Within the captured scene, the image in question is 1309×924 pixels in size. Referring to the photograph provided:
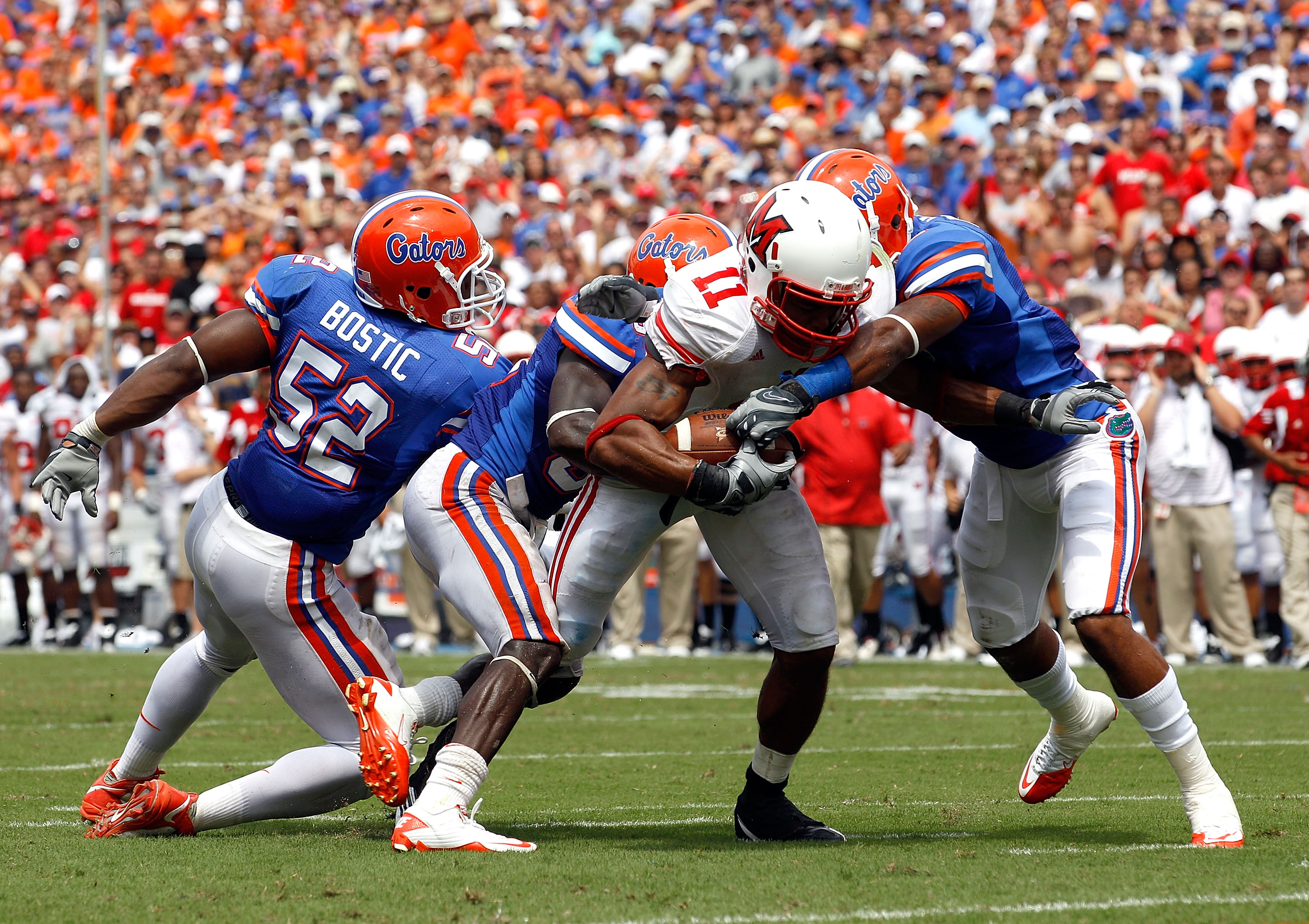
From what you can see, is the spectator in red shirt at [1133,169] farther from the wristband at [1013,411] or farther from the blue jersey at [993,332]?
the wristband at [1013,411]

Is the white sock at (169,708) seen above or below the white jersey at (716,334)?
below

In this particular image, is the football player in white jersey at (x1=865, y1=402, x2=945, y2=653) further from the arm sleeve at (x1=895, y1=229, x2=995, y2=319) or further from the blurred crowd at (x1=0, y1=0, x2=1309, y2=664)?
the arm sleeve at (x1=895, y1=229, x2=995, y2=319)

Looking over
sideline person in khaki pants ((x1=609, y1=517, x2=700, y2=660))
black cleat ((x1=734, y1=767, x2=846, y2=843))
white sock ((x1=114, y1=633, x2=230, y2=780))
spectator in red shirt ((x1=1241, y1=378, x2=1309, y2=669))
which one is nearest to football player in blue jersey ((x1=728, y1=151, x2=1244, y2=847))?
black cleat ((x1=734, y1=767, x2=846, y2=843))

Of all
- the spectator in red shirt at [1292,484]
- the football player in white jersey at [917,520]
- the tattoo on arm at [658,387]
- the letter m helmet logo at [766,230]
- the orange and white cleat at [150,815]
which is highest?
the letter m helmet logo at [766,230]

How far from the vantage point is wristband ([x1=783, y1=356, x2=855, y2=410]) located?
3934mm

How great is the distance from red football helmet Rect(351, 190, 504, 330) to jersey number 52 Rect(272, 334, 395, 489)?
25cm

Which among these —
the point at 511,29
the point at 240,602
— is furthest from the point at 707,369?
the point at 511,29

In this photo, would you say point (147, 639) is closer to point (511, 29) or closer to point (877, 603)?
point (877, 603)

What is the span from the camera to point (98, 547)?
1239cm

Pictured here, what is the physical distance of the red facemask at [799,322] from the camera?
3.99 metres

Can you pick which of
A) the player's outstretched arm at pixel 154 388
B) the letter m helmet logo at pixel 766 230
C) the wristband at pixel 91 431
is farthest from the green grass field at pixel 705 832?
the letter m helmet logo at pixel 766 230

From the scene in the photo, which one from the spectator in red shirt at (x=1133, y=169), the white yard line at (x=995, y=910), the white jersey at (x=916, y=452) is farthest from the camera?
the spectator in red shirt at (x=1133, y=169)

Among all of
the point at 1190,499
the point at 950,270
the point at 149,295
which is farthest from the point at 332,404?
the point at 149,295

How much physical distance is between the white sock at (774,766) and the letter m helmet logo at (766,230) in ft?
4.45
